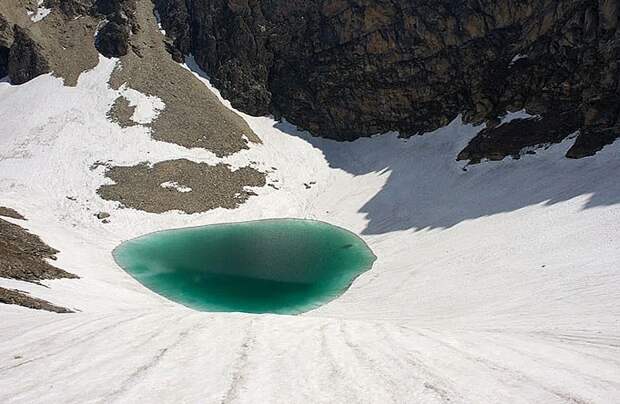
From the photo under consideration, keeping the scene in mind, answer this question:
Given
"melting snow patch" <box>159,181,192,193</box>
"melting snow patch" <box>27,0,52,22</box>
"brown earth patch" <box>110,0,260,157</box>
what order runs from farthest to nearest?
"melting snow patch" <box>27,0,52,22</box> < "brown earth patch" <box>110,0,260,157</box> < "melting snow patch" <box>159,181,192,193</box>

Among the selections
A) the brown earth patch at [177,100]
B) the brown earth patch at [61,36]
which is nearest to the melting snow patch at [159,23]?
the brown earth patch at [177,100]

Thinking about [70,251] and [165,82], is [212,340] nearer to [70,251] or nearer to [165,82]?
[70,251]

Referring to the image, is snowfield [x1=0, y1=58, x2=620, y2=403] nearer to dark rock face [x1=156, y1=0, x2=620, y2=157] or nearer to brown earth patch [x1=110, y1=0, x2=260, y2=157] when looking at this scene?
brown earth patch [x1=110, y1=0, x2=260, y2=157]

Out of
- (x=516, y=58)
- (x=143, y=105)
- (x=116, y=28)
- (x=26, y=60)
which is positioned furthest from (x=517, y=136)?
(x=26, y=60)

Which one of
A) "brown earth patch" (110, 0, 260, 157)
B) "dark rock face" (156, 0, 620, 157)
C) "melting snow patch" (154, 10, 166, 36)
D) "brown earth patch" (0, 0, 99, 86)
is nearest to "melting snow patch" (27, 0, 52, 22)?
"brown earth patch" (0, 0, 99, 86)

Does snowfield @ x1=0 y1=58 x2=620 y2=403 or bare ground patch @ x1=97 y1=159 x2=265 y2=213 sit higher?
bare ground patch @ x1=97 y1=159 x2=265 y2=213

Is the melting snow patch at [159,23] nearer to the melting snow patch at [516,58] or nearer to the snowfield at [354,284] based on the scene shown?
the snowfield at [354,284]
